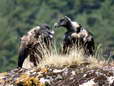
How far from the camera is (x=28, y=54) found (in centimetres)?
1449

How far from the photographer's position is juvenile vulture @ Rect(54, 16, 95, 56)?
47.8 ft

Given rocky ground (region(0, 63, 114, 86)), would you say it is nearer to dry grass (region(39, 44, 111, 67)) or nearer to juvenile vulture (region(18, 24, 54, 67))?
dry grass (region(39, 44, 111, 67))

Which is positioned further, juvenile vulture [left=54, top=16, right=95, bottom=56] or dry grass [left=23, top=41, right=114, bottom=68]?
juvenile vulture [left=54, top=16, right=95, bottom=56]

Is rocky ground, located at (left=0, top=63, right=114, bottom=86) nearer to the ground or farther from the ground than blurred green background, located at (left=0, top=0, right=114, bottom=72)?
nearer to the ground

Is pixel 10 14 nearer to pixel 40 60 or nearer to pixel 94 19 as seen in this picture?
pixel 94 19

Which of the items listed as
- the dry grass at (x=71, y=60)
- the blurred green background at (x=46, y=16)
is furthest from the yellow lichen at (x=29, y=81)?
the blurred green background at (x=46, y=16)

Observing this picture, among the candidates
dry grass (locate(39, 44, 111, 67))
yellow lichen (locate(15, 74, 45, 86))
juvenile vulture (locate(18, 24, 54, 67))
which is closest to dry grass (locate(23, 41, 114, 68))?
dry grass (locate(39, 44, 111, 67))

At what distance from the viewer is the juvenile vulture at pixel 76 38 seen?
14578 millimetres

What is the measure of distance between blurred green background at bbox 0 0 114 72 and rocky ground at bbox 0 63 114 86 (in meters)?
71.4

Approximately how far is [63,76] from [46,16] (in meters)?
96.7

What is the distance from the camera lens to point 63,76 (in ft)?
40.1

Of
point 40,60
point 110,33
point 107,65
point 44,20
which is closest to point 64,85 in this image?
point 107,65

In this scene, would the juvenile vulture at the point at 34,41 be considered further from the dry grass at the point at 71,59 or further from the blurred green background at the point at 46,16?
the blurred green background at the point at 46,16

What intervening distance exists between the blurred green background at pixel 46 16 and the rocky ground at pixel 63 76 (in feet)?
234
